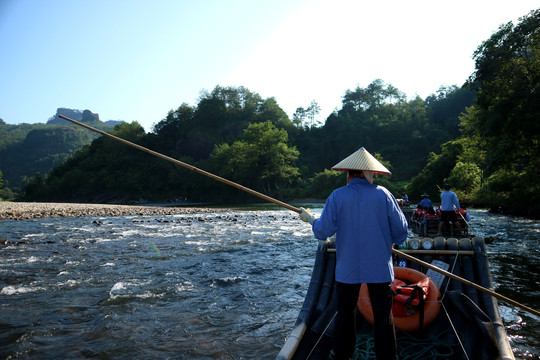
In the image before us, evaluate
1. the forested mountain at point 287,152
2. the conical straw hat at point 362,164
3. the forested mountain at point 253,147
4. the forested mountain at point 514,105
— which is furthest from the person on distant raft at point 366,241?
the forested mountain at point 253,147

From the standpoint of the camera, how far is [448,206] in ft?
39.2

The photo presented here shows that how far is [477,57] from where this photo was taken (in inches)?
864

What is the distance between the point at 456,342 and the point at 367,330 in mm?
1005

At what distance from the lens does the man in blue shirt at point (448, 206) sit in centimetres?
1161

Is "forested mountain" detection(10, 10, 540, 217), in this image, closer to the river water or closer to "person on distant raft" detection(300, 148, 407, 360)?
the river water

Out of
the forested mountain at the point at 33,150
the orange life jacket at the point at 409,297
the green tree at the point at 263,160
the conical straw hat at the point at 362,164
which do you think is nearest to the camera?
the conical straw hat at the point at 362,164

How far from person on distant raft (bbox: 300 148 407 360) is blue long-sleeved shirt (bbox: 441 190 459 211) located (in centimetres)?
970

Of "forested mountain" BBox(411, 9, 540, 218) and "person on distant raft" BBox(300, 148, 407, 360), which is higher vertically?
"forested mountain" BBox(411, 9, 540, 218)

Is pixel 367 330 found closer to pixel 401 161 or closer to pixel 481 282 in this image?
pixel 481 282

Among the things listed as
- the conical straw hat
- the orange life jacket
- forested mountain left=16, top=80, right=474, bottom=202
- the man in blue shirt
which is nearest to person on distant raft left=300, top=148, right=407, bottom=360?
the conical straw hat

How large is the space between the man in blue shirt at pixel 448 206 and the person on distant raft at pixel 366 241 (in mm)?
9636

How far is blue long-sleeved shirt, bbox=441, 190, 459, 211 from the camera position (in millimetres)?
11578

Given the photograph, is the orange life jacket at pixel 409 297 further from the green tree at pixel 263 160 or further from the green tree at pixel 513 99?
the green tree at pixel 263 160

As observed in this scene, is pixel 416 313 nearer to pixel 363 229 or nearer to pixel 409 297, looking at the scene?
pixel 409 297
